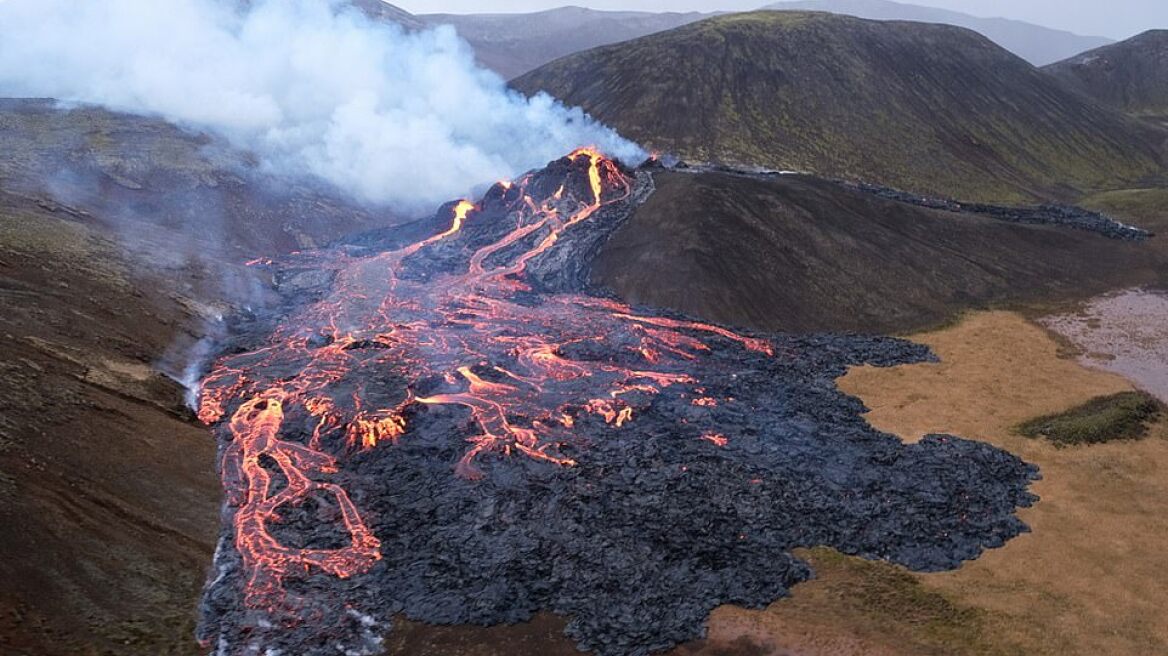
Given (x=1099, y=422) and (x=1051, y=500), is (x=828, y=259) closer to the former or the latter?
(x=1099, y=422)

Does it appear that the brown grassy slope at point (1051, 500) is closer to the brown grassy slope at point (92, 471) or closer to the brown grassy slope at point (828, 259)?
the brown grassy slope at point (828, 259)

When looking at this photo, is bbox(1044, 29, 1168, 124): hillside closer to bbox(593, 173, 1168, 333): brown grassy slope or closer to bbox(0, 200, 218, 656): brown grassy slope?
bbox(593, 173, 1168, 333): brown grassy slope

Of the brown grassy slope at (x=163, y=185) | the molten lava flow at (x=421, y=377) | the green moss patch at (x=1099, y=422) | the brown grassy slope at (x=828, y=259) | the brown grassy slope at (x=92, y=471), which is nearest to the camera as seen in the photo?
the brown grassy slope at (x=92, y=471)

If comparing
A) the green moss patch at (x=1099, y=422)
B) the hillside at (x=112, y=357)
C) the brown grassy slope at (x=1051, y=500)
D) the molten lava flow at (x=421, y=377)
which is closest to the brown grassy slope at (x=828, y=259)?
the molten lava flow at (x=421, y=377)

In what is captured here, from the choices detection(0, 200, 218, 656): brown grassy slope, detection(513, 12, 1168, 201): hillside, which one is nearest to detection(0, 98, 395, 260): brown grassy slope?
detection(0, 200, 218, 656): brown grassy slope

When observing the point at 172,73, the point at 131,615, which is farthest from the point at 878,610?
the point at 172,73

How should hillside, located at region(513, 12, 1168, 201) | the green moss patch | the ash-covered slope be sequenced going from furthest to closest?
the ash-covered slope
hillside, located at region(513, 12, 1168, 201)
the green moss patch
